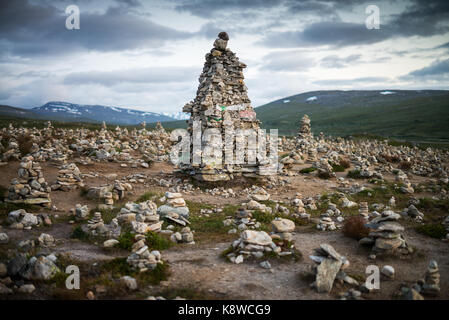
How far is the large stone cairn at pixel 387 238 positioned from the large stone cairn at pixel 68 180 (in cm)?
1355

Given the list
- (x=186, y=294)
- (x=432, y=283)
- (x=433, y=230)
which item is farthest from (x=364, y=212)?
(x=186, y=294)

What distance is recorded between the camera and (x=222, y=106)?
55.9 feet

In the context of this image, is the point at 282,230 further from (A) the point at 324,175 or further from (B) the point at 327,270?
(A) the point at 324,175

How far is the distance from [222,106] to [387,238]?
37.1ft

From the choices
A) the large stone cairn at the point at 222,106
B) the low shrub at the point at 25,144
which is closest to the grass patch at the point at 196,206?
the large stone cairn at the point at 222,106

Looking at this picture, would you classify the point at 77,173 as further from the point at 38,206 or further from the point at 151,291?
the point at 151,291

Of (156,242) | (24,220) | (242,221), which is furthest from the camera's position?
(242,221)

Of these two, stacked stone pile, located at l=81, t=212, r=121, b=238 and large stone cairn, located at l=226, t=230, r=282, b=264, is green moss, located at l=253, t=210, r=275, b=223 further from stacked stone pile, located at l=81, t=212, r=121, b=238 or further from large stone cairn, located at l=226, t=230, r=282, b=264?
stacked stone pile, located at l=81, t=212, r=121, b=238

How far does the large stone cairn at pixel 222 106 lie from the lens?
54.5 ft

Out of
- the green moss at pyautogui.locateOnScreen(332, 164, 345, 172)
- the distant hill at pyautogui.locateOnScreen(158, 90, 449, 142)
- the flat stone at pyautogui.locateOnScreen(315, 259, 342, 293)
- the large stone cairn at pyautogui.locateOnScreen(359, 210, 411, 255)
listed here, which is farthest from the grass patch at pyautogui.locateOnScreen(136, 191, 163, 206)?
the distant hill at pyautogui.locateOnScreen(158, 90, 449, 142)

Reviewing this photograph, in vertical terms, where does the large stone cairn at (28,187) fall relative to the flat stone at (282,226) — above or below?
above

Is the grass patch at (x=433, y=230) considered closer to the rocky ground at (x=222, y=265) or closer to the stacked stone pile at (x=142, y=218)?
the rocky ground at (x=222, y=265)
